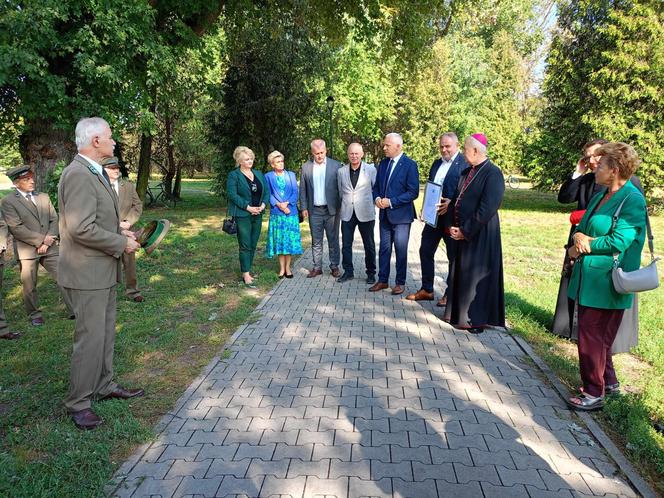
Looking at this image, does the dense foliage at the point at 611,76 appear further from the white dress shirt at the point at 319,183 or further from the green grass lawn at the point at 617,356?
the white dress shirt at the point at 319,183

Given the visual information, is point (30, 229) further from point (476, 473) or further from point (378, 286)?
point (476, 473)

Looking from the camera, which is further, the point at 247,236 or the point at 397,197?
the point at 247,236

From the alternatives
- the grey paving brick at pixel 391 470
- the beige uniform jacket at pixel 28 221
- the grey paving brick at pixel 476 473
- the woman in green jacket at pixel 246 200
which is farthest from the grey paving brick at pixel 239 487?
the woman in green jacket at pixel 246 200

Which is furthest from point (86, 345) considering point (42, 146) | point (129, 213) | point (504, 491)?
point (42, 146)

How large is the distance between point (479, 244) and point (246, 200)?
3846 mm

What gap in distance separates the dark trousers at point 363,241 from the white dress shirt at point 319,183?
1.74 feet

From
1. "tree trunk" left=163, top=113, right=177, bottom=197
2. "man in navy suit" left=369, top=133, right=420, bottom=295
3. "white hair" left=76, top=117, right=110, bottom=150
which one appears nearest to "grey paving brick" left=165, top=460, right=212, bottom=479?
"white hair" left=76, top=117, right=110, bottom=150

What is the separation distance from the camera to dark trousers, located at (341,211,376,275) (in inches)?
314

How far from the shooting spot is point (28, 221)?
6.08 m

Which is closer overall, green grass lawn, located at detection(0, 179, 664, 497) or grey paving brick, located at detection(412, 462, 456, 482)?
grey paving brick, located at detection(412, 462, 456, 482)

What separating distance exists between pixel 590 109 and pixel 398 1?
34.3ft

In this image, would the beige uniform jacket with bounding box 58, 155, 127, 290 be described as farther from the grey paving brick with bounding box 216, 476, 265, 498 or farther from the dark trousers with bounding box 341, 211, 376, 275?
the dark trousers with bounding box 341, 211, 376, 275

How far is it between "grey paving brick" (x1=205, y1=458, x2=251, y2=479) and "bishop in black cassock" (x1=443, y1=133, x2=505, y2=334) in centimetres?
329

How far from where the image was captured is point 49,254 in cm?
636
